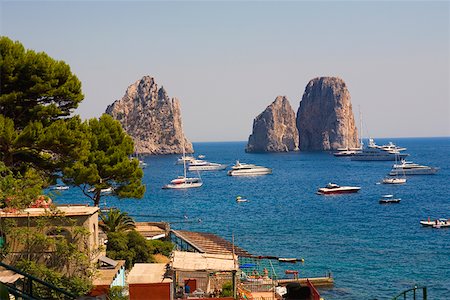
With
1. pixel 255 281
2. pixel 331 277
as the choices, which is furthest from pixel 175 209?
pixel 255 281

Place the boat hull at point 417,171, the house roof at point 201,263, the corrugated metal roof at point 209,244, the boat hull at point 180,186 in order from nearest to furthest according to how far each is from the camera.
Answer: the house roof at point 201,263, the corrugated metal roof at point 209,244, the boat hull at point 180,186, the boat hull at point 417,171

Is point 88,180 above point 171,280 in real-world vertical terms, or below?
above

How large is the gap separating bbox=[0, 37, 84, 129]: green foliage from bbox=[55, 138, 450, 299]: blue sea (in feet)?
60.0

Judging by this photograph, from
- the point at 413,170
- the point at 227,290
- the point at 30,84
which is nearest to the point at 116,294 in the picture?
the point at 227,290

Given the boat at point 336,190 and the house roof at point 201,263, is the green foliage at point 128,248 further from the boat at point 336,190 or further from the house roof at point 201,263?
the boat at point 336,190

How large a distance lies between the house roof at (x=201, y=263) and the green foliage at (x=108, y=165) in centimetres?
1096

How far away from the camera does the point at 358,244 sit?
50.5 meters

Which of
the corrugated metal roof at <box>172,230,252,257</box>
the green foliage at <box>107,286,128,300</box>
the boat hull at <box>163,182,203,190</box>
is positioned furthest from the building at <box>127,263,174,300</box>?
the boat hull at <box>163,182,203,190</box>

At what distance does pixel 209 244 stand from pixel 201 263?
70.9 ft

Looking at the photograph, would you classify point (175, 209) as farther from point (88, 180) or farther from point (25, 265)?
point (25, 265)

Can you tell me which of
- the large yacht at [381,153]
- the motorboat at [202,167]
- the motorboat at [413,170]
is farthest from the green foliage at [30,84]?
the large yacht at [381,153]

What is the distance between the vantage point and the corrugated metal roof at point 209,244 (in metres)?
40.1

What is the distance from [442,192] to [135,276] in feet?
280

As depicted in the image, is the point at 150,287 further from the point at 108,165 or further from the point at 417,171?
the point at 417,171
